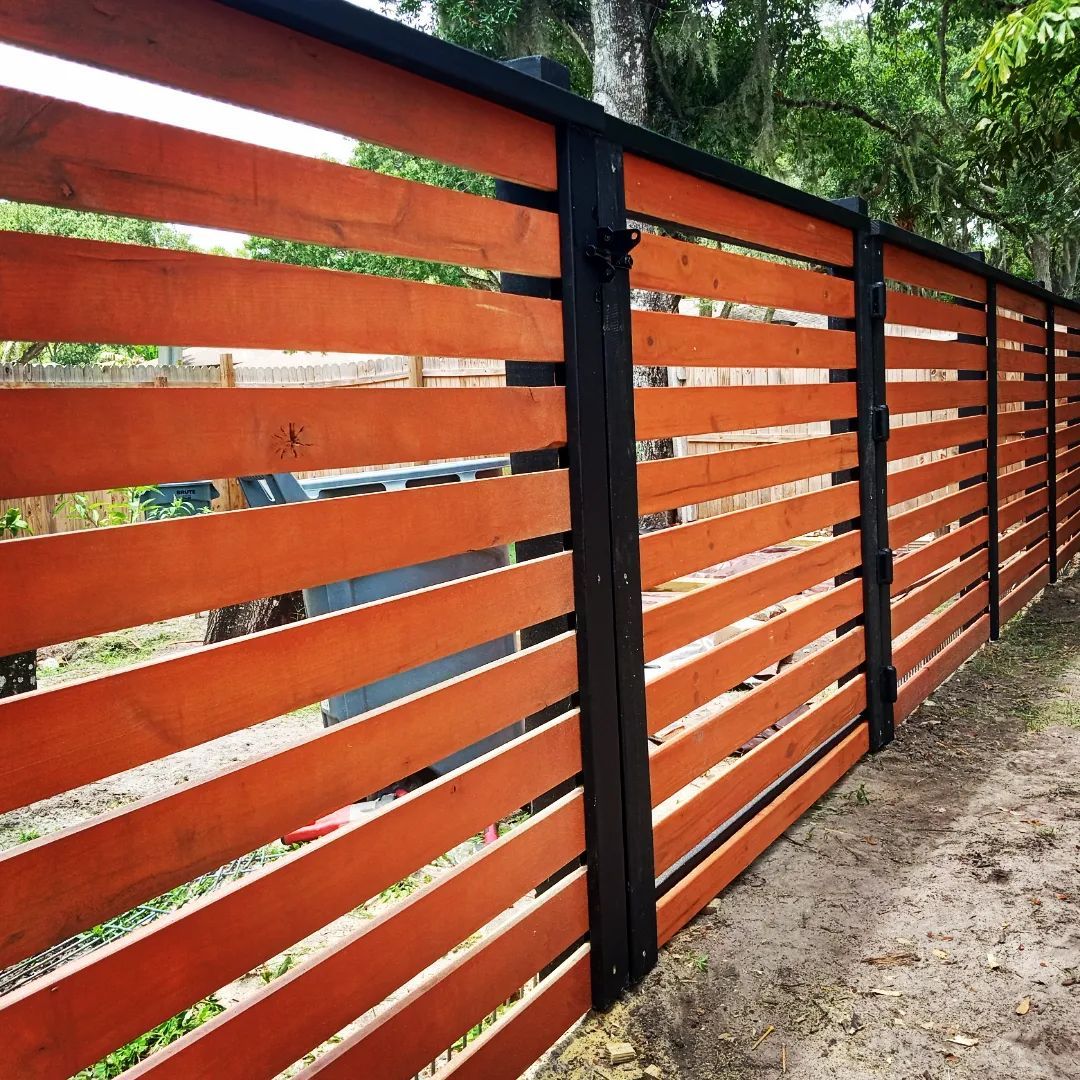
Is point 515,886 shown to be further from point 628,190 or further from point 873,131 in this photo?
point 873,131

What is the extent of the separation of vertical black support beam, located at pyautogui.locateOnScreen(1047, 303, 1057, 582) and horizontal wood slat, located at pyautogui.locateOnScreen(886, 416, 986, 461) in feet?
7.20

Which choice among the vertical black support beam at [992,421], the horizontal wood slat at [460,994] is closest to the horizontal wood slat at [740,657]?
the horizontal wood slat at [460,994]

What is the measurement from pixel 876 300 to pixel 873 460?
0.63m

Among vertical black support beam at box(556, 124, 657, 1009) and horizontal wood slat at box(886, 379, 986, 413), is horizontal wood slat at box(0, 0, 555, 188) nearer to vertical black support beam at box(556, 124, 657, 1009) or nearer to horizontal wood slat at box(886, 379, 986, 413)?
vertical black support beam at box(556, 124, 657, 1009)

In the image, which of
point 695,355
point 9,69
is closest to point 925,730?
point 695,355

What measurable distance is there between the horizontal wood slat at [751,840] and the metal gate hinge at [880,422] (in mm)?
1181

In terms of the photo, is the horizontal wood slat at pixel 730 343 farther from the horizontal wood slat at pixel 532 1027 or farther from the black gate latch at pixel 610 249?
the horizontal wood slat at pixel 532 1027

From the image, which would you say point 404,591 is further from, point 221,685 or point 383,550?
point 221,685

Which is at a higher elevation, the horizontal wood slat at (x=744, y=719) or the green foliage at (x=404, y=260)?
the green foliage at (x=404, y=260)

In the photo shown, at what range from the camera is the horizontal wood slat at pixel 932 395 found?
13.5 ft

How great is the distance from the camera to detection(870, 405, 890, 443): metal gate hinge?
148 inches

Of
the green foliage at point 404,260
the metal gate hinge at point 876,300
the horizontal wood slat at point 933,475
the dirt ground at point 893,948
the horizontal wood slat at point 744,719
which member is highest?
the green foliage at point 404,260

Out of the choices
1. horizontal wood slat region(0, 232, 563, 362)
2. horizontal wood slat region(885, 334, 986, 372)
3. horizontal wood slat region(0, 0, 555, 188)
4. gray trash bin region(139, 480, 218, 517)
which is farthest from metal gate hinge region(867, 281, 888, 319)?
gray trash bin region(139, 480, 218, 517)

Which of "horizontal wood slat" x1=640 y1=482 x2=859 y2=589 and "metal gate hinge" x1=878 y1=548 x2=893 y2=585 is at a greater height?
"horizontal wood slat" x1=640 y1=482 x2=859 y2=589
